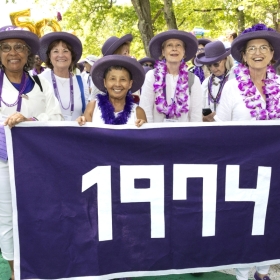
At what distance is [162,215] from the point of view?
309 centimetres

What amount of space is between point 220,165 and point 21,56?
1711mm

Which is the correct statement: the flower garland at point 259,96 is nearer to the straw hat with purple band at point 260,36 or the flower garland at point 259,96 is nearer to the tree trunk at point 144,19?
the straw hat with purple band at point 260,36

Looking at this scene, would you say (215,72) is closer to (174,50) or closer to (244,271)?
(174,50)

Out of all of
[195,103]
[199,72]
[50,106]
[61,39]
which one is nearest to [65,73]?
[61,39]

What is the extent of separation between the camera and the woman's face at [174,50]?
3.95m

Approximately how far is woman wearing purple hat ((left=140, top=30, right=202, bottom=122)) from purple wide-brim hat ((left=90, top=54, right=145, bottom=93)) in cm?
44

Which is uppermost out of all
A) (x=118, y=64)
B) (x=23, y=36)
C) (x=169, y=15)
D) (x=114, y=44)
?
(x=169, y=15)

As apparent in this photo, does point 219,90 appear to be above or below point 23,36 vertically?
below

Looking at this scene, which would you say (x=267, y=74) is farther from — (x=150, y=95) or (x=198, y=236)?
(x=198, y=236)

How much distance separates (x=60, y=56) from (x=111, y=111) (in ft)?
4.04

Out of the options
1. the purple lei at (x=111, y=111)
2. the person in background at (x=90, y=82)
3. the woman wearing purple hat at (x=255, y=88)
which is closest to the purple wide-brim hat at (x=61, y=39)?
the person in background at (x=90, y=82)

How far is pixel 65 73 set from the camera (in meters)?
4.25

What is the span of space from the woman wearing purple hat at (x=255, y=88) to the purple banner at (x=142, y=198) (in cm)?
25

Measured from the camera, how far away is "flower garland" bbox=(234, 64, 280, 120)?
10.7ft
